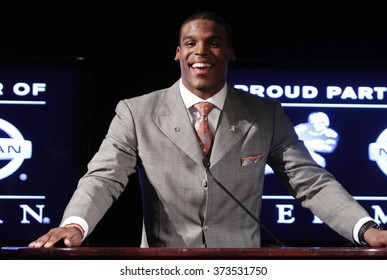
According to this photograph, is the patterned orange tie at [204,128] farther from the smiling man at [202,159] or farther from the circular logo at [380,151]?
the circular logo at [380,151]

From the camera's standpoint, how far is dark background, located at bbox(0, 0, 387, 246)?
3844 mm

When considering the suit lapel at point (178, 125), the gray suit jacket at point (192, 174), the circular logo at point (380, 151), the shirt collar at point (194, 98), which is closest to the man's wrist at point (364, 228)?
the gray suit jacket at point (192, 174)

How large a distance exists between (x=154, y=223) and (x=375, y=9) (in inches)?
81.7

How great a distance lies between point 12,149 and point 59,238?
200cm

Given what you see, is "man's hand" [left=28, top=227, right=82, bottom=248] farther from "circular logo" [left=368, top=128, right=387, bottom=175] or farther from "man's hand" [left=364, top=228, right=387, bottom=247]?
"circular logo" [left=368, top=128, right=387, bottom=175]

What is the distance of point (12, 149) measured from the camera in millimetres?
3703

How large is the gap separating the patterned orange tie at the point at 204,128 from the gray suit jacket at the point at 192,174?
0.03m

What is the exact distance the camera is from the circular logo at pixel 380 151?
3.82 meters

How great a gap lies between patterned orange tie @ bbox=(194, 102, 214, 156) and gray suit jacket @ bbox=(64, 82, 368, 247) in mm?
33

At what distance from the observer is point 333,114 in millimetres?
3805

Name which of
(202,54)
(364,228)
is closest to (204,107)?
(202,54)

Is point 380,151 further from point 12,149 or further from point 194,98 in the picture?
point 12,149

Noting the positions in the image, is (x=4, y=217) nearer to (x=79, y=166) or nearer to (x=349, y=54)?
(x=79, y=166)
